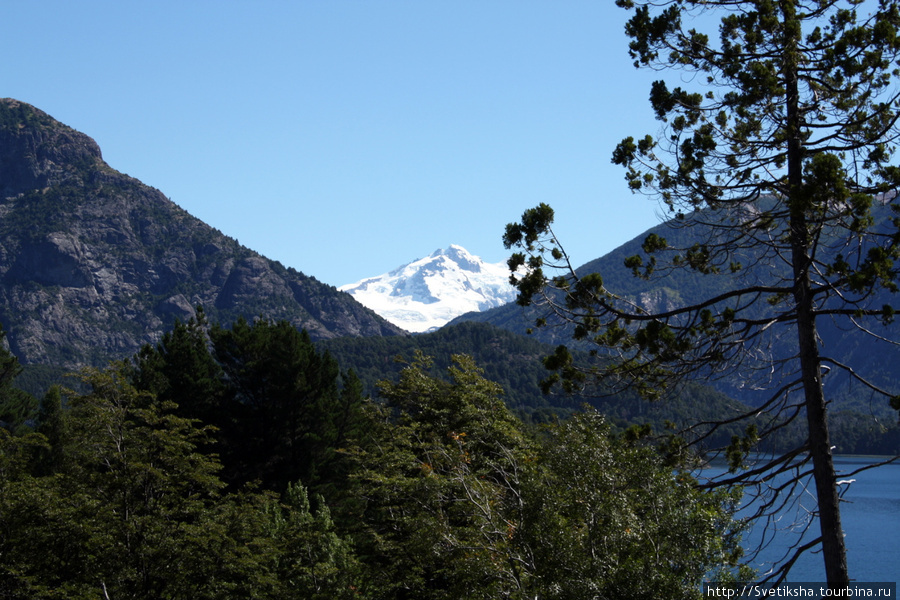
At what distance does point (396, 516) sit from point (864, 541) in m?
54.9

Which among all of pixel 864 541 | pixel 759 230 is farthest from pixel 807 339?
pixel 864 541

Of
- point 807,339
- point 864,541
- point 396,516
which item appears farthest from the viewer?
point 864,541

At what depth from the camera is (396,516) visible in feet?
74.8

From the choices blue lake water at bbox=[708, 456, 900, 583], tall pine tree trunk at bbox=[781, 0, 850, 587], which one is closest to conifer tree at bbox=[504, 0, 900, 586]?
tall pine tree trunk at bbox=[781, 0, 850, 587]

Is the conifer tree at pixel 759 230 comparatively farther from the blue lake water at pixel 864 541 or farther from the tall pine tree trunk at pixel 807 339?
the blue lake water at pixel 864 541

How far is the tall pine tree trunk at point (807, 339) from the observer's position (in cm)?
1055

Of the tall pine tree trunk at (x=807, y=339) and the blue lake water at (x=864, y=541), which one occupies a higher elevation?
the tall pine tree trunk at (x=807, y=339)

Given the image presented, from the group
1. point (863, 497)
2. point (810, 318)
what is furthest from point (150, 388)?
point (863, 497)

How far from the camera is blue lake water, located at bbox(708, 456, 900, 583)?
49.4 metres

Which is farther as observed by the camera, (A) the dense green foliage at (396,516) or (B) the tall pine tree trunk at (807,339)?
(A) the dense green foliage at (396,516)

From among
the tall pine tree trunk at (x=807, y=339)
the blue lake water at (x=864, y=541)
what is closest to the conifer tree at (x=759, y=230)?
the tall pine tree trunk at (x=807, y=339)

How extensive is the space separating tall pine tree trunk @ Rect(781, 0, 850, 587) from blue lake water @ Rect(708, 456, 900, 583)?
644 inches

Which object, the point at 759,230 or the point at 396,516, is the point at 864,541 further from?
the point at 759,230

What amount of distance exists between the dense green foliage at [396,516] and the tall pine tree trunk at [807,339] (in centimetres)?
127
